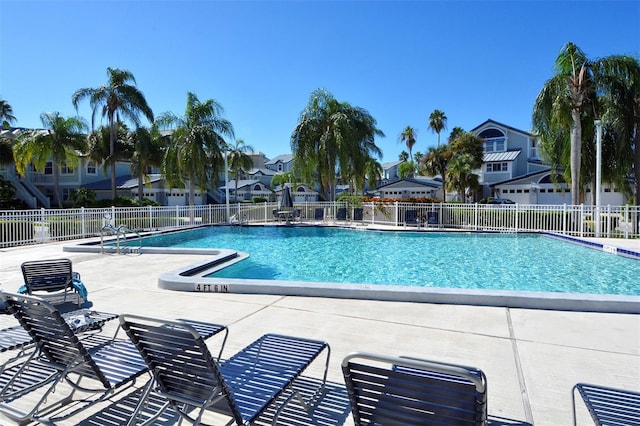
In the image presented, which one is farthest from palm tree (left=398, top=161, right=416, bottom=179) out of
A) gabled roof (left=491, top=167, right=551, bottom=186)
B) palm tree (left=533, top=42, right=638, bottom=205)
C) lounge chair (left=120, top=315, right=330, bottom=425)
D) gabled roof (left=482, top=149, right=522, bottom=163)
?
lounge chair (left=120, top=315, right=330, bottom=425)

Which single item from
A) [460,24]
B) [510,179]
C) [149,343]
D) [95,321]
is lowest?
[95,321]

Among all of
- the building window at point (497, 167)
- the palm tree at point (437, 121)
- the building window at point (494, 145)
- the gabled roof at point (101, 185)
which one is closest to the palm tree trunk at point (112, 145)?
the gabled roof at point (101, 185)

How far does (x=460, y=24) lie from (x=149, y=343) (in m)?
17.1

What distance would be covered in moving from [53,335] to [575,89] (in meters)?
20.8

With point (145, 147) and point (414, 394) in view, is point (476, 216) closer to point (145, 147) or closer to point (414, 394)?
point (414, 394)

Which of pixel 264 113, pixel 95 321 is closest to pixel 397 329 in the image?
pixel 95 321

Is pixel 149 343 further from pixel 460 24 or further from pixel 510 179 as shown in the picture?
pixel 510 179

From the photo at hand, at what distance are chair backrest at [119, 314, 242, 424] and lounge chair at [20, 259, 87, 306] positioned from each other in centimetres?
352

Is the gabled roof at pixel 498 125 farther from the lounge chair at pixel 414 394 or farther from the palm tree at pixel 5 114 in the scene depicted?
the palm tree at pixel 5 114

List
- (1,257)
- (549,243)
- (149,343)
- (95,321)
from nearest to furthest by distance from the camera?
1. (149,343)
2. (95,321)
3. (1,257)
4. (549,243)

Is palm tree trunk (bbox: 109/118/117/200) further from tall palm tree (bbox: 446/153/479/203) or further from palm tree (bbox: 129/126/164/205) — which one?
tall palm tree (bbox: 446/153/479/203)

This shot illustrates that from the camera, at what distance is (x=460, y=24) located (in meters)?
15.7

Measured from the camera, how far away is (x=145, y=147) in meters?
26.5

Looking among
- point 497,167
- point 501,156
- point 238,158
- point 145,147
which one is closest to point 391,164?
point 497,167
